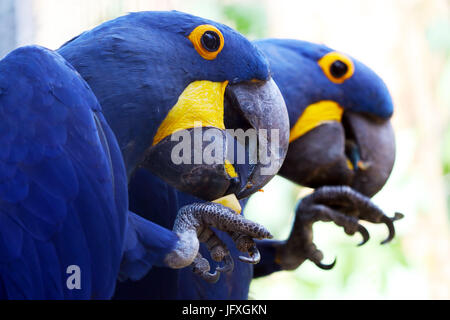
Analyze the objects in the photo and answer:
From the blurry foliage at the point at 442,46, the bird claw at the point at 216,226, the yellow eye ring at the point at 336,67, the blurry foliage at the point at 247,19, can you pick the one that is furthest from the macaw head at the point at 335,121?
the blurry foliage at the point at 247,19

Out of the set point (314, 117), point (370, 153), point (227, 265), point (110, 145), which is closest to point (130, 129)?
point (110, 145)

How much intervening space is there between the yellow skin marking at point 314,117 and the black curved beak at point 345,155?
0.01 meters

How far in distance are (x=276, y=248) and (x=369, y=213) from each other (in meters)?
0.28

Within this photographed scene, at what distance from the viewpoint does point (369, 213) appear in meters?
1.48

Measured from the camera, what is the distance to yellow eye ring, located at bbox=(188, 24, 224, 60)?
107 centimetres

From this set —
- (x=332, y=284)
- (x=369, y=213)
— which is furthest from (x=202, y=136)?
(x=332, y=284)

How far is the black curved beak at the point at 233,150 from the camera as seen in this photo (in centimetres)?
103

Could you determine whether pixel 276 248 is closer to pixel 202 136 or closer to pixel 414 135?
pixel 202 136

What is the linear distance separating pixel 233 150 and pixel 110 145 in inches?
8.6

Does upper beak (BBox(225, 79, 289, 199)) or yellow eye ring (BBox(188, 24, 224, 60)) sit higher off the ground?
yellow eye ring (BBox(188, 24, 224, 60))

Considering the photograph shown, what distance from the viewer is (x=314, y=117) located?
1.46 m

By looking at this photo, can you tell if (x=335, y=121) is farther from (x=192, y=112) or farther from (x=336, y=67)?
(x=192, y=112)

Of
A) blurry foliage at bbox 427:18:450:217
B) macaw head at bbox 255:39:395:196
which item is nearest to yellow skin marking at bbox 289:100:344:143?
macaw head at bbox 255:39:395:196

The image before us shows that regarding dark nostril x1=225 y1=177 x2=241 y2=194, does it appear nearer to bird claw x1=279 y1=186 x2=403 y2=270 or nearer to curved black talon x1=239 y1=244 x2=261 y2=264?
curved black talon x1=239 y1=244 x2=261 y2=264
